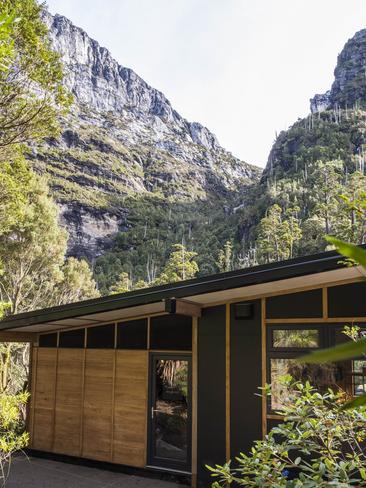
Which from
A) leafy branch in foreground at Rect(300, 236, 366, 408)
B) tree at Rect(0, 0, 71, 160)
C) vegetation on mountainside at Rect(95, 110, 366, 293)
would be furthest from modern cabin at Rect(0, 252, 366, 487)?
vegetation on mountainside at Rect(95, 110, 366, 293)

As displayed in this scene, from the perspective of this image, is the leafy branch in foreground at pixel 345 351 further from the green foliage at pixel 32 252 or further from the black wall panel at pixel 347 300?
the green foliage at pixel 32 252

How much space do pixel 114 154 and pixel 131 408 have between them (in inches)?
2939

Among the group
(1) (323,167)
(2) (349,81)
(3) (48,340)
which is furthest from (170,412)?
(2) (349,81)

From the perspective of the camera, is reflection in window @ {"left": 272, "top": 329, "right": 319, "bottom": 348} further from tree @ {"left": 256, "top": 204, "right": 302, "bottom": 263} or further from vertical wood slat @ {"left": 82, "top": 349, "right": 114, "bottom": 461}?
tree @ {"left": 256, "top": 204, "right": 302, "bottom": 263}

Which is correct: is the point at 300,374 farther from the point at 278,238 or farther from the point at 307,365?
the point at 278,238

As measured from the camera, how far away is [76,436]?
7023mm

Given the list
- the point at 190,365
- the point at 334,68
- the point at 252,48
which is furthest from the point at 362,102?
the point at 190,365

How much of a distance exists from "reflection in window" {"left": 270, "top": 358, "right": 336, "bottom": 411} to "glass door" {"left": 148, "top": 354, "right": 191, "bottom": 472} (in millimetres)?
1323

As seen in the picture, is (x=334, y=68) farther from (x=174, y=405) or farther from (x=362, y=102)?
(x=174, y=405)

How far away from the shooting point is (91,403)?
697 centimetres

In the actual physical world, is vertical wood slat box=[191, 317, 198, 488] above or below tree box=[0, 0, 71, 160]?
below

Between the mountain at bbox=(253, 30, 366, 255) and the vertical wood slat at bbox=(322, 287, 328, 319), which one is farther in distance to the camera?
the mountain at bbox=(253, 30, 366, 255)

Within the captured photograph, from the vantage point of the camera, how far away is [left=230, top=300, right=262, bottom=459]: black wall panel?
5.50 m

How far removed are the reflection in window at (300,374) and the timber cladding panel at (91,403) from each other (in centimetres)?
210
